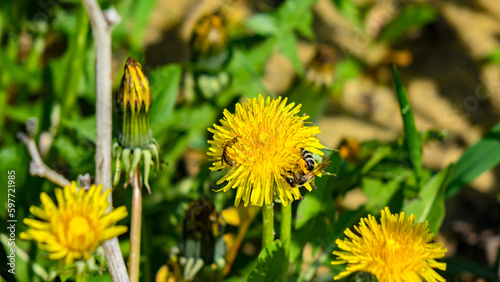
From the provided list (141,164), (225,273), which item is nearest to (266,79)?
(225,273)

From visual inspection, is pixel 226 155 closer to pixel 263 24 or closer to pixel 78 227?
pixel 78 227

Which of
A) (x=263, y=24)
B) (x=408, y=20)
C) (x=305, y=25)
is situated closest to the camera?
(x=263, y=24)

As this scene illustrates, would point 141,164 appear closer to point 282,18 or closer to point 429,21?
point 282,18

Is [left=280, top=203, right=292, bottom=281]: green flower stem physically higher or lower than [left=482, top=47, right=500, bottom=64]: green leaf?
lower

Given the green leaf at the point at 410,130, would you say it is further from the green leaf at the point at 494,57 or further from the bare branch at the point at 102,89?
the green leaf at the point at 494,57

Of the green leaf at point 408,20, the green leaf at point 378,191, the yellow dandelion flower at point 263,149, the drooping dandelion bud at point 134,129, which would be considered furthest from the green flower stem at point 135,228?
the green leaf at point 408,20

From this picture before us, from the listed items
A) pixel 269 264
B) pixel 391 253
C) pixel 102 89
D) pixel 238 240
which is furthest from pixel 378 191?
pixel 102 89

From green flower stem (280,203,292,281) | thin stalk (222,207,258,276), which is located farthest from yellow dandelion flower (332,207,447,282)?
thin stalk (222,207,258,276)

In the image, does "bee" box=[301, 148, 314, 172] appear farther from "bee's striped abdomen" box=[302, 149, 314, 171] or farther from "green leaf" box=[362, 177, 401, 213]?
"green leaf" box=[362, 177, 401, 213]
